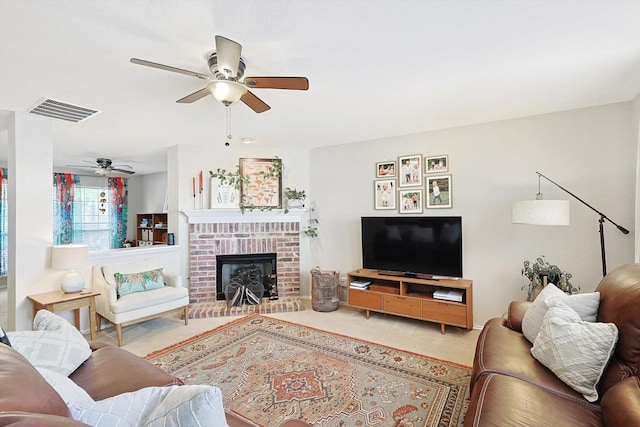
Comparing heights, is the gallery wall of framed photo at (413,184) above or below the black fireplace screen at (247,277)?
above

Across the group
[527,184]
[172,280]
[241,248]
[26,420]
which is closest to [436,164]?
[527,184]

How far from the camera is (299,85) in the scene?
6.34 ft

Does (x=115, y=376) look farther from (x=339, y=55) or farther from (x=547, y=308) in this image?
(x=547, y=308)

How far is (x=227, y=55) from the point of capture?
66.5 inches

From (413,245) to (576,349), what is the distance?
2123 millimetres

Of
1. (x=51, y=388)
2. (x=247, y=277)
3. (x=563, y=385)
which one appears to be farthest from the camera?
(x=247, y=277)

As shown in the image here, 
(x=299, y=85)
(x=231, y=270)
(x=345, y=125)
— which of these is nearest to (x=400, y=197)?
(x=345, y=125)

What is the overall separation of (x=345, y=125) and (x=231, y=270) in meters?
2.69

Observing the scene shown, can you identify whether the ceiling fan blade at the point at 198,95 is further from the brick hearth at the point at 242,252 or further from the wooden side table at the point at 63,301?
the brick hearth at the point at 242,252

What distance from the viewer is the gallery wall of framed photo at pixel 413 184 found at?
3.64 metres

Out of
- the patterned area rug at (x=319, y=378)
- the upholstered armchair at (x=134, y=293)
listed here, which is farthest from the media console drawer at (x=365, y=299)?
the upholstered armchair at (x=134, y=293)

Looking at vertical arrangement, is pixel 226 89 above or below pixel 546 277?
above

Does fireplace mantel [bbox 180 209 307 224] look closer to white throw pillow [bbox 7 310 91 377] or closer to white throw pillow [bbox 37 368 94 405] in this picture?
white throw pillow [bbox 7 310 91 377]

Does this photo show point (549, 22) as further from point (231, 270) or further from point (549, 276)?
point (231, 270)
